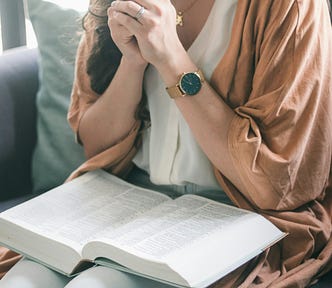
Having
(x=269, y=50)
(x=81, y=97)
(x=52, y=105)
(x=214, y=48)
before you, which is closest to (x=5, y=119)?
(x=52, y=105)

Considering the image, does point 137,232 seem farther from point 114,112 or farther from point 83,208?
point 114,112

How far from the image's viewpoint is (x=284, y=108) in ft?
3.75

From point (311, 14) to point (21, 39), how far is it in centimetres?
107

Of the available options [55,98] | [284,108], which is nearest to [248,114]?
[284,108]

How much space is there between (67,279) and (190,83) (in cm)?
35

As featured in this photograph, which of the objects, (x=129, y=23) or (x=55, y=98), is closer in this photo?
(x=129, y=23)

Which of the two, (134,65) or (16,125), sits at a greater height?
(134,65)

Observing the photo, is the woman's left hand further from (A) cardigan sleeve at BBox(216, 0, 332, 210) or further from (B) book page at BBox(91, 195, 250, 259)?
(B) book page at BBox(91, 195, 250, 259)

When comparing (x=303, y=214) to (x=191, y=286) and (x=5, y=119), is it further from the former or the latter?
(x=5, y=119)

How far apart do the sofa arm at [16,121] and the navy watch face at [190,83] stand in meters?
0.51

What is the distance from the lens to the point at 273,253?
121cm

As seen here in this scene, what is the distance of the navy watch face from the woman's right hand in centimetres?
12

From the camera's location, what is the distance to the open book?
3.41 feet

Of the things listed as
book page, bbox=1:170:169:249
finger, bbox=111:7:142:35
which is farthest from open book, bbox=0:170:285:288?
finger, bbox=111:7:142:35
